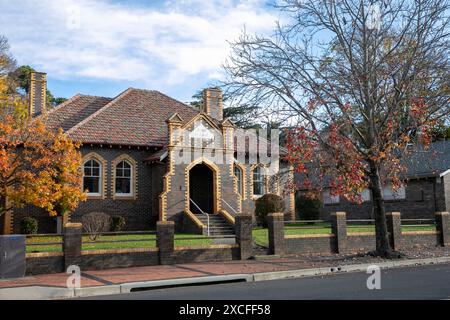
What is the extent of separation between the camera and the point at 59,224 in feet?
78.4

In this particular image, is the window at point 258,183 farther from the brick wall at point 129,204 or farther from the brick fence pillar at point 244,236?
the brick fence pillar at point 244,236

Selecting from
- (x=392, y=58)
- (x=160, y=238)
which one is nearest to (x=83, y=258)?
(x=160, y=238)

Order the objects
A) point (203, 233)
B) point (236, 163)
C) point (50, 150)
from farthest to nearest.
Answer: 1. point (236, 163)
2. point (203, 233)
3. point (50, 150)

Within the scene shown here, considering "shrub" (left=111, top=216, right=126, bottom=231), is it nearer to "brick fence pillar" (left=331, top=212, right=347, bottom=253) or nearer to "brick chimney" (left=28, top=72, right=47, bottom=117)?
"brick chimney" (left=28, top=72, right=47, bottom=117)

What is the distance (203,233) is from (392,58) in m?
11.3

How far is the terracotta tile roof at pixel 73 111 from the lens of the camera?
26.5m

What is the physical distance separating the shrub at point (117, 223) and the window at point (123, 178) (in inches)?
63.3

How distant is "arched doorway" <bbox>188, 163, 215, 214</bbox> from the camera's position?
27.1 meters

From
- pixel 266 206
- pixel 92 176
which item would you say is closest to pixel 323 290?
pixel 266 206

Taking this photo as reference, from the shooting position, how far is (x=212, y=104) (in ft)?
101

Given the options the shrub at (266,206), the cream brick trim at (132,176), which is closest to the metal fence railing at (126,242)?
the cream brick trim at (132,176)

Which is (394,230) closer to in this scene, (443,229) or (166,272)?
(443,229)
